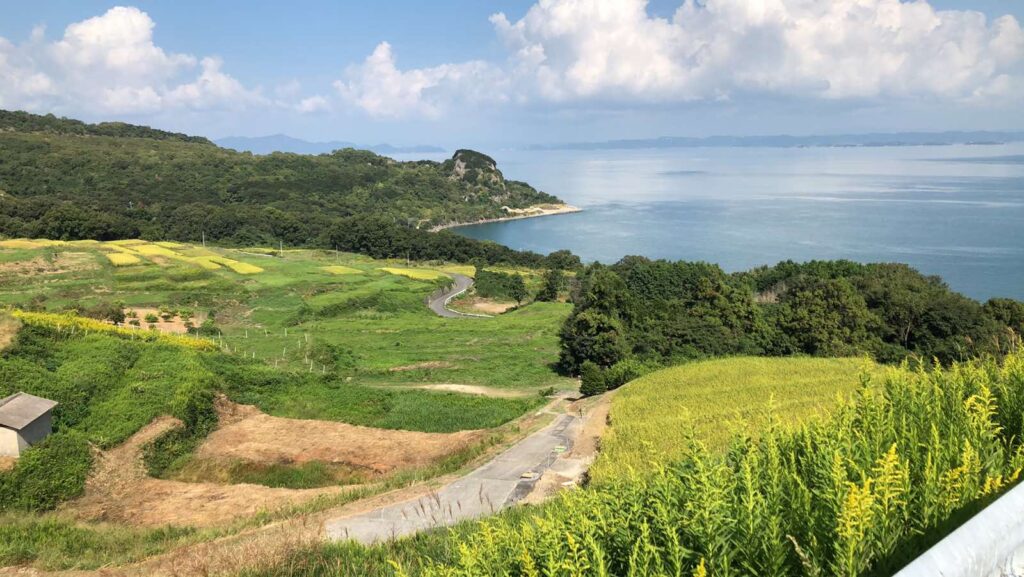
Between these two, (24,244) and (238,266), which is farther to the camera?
(238,266)

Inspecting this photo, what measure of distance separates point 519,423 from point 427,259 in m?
89.9

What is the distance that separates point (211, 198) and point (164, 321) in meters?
116

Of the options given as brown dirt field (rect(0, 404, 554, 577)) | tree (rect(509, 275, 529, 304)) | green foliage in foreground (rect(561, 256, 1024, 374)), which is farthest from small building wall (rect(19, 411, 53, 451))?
tree (rect(509, 275, 529, 304))

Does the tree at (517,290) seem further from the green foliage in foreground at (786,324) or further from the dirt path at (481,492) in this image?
the dirt path at (481,492)

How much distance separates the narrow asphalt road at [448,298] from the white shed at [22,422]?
43.8 metres

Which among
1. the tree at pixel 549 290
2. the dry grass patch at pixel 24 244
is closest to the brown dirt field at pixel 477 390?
the tree at pixel 549 290

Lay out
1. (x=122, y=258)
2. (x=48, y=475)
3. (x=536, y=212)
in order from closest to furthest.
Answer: (x=48, y=475) < (x=122, y=258) < (x=536, y=212)

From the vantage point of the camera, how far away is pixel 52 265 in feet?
179

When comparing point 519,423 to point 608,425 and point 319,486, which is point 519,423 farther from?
point 319,486

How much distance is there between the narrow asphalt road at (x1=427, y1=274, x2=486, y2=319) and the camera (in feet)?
211

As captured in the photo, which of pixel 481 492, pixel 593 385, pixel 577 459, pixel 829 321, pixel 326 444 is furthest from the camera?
pixel 829 321

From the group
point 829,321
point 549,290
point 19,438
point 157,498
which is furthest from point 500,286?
point 19,438

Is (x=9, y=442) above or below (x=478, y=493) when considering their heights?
below

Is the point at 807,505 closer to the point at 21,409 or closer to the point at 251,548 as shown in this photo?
the point at 251,548
